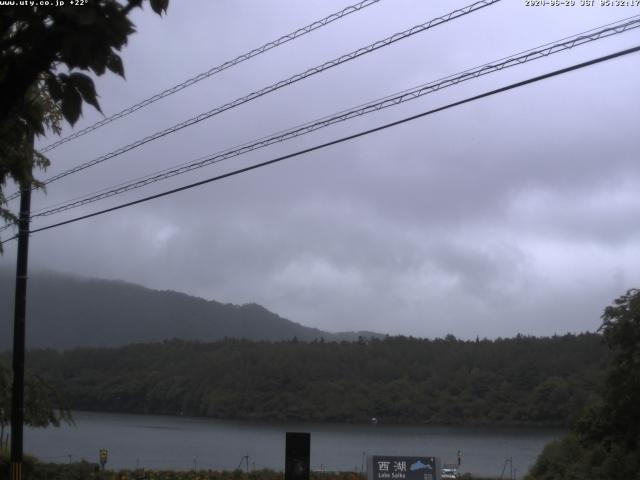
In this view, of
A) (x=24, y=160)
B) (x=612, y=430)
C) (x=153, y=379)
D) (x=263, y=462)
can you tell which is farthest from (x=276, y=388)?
(x=24, y=160)

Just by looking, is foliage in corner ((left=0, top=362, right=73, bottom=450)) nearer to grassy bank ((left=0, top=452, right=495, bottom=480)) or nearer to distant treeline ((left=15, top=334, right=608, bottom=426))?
grassy bank ((left=0, top=452, right=495, bottom=480))

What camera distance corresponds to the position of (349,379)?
2771 inches

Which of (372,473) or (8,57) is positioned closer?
(8,57)

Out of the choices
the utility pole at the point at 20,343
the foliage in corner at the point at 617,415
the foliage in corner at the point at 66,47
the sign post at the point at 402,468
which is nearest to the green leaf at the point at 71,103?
the foliage in corner at the point at 66,47

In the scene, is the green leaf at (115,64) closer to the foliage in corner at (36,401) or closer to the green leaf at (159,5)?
the green leaf at (159,5)

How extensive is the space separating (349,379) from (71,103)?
67.3 m

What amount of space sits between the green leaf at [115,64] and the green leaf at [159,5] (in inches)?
15.3

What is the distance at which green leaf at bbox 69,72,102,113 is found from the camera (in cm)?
444

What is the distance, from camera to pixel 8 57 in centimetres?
471

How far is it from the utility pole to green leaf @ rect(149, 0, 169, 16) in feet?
40.9

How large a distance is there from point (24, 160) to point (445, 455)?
4045cm

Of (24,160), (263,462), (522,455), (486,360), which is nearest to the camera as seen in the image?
(24,160)

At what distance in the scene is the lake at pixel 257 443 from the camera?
142ft

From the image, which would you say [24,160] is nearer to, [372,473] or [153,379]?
[372,473]
